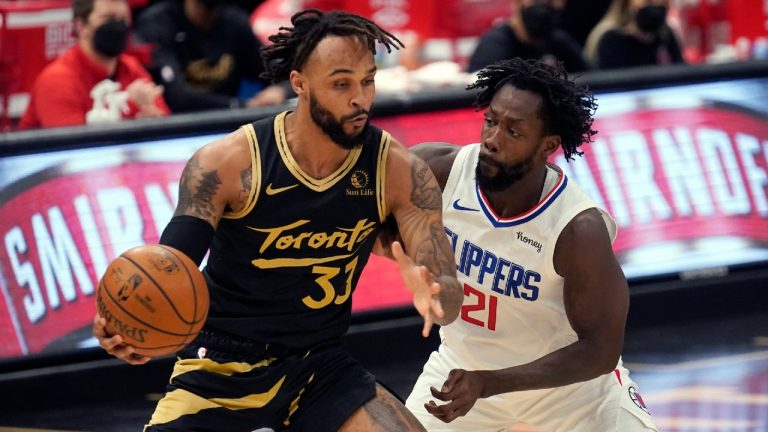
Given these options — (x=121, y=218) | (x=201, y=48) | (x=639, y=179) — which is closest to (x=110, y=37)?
(x=201, y=48)

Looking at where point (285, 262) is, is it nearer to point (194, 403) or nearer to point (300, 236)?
point (300, 236)

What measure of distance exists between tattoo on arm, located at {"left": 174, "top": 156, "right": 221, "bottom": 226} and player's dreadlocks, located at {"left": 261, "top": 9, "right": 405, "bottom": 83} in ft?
1.51

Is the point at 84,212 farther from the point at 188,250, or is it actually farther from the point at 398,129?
the point at 188,250

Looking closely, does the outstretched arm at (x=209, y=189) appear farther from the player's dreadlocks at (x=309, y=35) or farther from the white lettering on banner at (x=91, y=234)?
the white lettering on banner at (x=91, y=234)

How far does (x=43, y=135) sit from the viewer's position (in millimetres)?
6547

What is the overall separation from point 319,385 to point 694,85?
12.7ft

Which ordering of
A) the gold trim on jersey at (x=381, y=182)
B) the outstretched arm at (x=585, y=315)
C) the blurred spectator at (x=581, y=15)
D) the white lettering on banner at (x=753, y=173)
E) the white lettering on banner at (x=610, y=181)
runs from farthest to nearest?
the blurred spectator at (x=581, y=15) → the white lettering on banner at (x=753, y=173) → the white lettering on banner at (x=610, y=181) → the outstretched arm at (x=585, y=315) → the gold trim on jersey at (x=381, y=182)

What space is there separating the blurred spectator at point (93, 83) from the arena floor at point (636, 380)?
1394mm

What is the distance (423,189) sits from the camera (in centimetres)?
446

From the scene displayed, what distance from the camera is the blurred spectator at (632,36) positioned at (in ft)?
29.6

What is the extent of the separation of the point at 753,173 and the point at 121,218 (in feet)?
11.4

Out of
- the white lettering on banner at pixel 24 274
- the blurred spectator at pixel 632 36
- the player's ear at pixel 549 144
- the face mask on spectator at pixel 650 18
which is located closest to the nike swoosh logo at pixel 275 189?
the player's ear at pixel 549 144

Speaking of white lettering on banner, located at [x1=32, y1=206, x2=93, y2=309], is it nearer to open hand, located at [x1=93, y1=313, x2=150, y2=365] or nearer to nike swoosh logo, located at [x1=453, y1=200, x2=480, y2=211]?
nike swoosh logo, located at [x1=453, y1=200, x2=480, y2=211]

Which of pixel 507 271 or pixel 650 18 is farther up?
pixel 507 271
